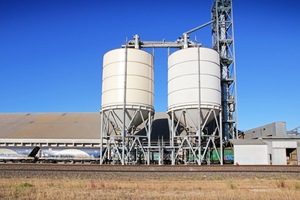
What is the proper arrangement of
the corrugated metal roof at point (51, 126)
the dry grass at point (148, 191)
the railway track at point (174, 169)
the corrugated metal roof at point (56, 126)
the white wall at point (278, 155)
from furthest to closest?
the corrugated metal roof at point (51, 126), the corrugated metal roof at point (56, 126), the white wall at point (278, 155), the railway track at point (174, 169), the dry grass at point (148, 191)

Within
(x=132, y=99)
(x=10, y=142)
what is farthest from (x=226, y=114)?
(x=10, y=142)

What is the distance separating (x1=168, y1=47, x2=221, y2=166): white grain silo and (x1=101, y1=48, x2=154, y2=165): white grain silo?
2952 mm

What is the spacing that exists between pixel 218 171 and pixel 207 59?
16.4m

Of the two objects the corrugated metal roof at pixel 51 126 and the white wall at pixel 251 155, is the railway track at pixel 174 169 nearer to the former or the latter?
the white wall at pixel 251 155

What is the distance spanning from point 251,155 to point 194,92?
868cm

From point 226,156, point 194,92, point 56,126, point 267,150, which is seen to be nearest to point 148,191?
point 194,92

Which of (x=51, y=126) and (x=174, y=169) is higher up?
(x=51, y=126)

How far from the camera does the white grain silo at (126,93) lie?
3328 centimetres

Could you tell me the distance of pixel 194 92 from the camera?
32062 millimetres

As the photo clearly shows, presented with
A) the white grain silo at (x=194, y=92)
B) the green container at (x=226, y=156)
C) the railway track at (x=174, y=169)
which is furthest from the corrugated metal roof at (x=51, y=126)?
the railway track at (x=174, y=169)

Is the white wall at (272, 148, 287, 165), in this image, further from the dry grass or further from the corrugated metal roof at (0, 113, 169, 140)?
the dry grass

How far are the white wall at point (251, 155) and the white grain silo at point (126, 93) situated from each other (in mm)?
9766

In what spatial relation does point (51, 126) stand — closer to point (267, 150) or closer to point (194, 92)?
point (194, 92)

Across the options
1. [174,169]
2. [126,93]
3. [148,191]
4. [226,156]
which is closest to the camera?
[148,191]
